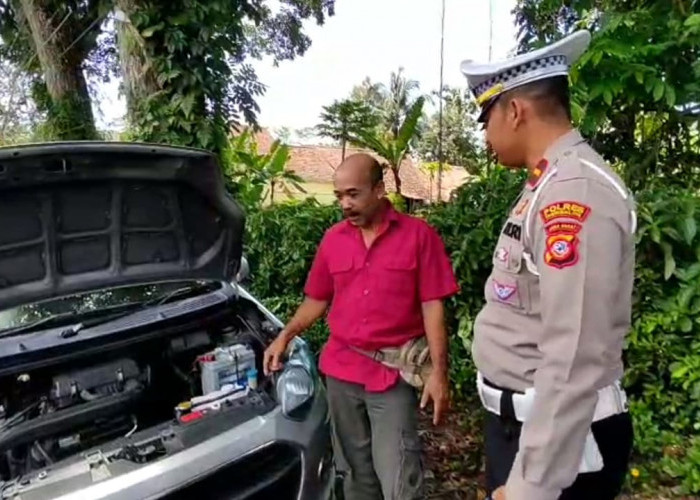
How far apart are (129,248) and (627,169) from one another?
11.9 feet

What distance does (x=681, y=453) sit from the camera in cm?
282

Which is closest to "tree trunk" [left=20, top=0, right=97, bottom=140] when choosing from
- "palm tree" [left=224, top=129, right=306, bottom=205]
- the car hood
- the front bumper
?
"palm tree" [left=224, top=129, right=306, bottom=205]

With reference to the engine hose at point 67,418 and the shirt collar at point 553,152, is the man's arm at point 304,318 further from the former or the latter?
the shirt collar at point 553,152

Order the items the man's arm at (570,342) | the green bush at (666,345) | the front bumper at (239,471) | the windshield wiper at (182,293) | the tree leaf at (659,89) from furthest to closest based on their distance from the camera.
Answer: the tree leaf at (659,89), the green bush at (666,345), the windshield wiper at (182,293), the front bumper at (239,471), the man's arm at (570,342)

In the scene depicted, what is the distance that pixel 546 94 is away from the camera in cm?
142

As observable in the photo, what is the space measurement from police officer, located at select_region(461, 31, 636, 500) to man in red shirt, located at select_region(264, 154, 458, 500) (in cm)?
72

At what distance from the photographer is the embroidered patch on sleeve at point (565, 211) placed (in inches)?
48.6

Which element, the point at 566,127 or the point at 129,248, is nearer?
the point at 566,127

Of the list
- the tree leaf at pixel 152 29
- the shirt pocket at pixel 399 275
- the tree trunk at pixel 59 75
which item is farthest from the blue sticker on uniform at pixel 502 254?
the tree trunk at pixel 59 75

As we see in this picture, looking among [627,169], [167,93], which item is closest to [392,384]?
[627,169]

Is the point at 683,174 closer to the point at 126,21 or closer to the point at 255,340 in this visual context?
the point at 255,340

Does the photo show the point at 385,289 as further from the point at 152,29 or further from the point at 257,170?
the point at 257,170

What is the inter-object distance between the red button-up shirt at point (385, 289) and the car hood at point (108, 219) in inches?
27.6

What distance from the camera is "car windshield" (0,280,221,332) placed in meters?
2.35
